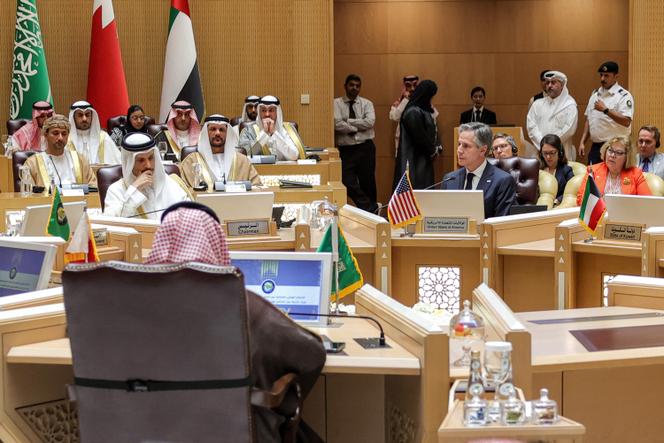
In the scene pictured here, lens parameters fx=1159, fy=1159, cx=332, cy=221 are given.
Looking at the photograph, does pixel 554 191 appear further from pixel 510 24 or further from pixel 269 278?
pixel 510 24

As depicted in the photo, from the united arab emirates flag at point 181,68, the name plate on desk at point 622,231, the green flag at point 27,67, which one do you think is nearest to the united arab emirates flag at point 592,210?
the name plate on desk at point 622,231

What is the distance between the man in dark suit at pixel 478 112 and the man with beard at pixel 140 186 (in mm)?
7476

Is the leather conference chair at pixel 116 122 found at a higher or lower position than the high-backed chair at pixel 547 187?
higher

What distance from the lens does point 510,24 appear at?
1494 centimetres

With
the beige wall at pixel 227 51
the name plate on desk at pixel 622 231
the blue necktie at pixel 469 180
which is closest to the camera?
the name plate on desk at pixel 622 231

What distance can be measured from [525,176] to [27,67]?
6.99 meters

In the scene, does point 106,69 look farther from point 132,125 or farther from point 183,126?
point 183,126

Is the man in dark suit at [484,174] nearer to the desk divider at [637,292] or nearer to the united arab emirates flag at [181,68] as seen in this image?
the desk divider at [637,292]

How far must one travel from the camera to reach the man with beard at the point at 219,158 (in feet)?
28.3

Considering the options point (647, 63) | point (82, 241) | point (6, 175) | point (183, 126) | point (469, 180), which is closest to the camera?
point (82, 241)

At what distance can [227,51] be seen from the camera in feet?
46.9

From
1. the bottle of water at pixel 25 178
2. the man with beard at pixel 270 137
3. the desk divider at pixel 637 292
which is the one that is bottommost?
the desk divider at pixel 637 292

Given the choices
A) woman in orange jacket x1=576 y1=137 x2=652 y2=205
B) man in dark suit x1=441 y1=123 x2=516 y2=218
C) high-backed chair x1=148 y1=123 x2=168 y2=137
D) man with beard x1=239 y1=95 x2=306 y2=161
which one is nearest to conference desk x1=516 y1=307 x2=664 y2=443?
man in dark suit x1=441 y1=123 x2=516 y2=218

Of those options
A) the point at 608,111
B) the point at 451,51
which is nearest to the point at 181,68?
the point at 451,51
